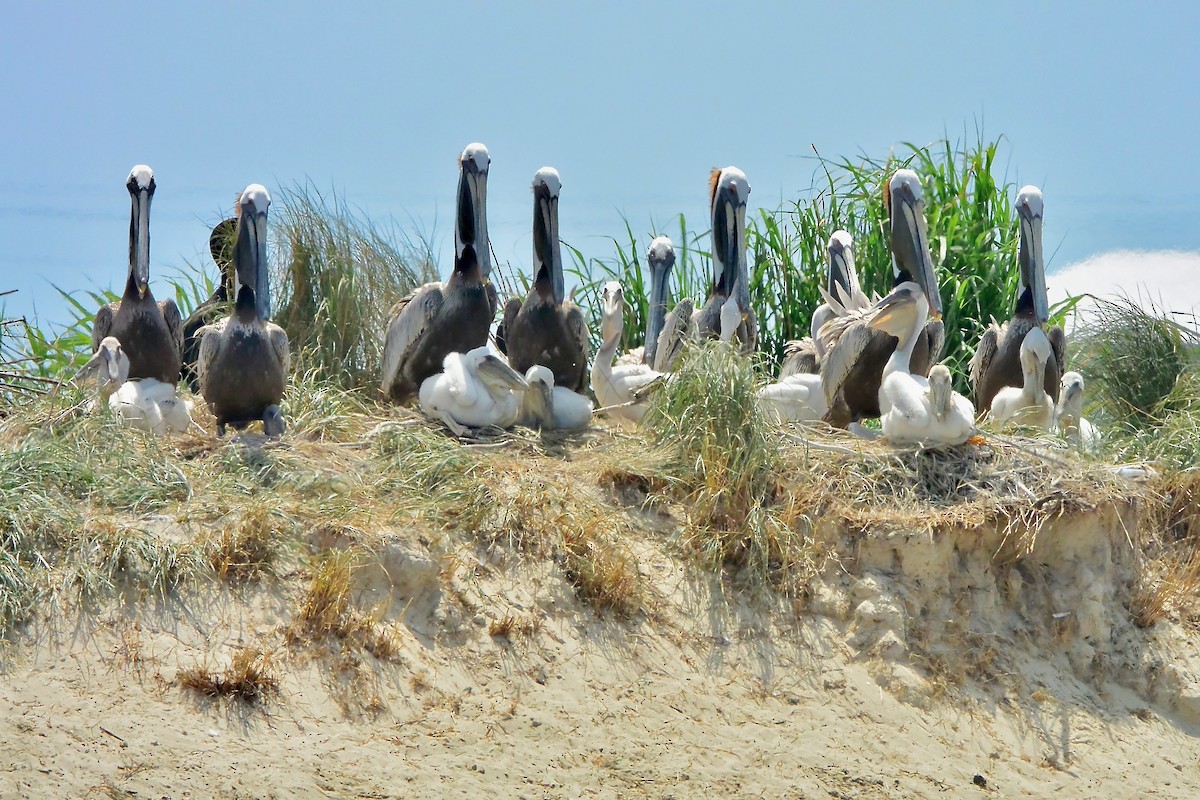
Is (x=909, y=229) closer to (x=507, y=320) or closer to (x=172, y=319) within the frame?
(x=507, y=320)

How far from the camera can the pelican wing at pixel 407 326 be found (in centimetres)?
1027

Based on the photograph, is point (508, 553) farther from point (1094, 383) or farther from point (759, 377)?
point (1094, 383)

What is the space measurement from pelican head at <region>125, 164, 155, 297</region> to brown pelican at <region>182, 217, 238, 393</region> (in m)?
0.84

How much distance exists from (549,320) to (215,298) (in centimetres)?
273

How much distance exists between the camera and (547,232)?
1075 centimetres

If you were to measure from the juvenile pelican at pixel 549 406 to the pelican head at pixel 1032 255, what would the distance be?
2875 mm

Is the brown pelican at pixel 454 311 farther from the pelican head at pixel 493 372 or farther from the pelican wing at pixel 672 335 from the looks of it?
the pelican wing at pixel 672 335

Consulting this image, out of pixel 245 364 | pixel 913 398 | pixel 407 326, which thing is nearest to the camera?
pixel 913 398

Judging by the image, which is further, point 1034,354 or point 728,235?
point 728,235

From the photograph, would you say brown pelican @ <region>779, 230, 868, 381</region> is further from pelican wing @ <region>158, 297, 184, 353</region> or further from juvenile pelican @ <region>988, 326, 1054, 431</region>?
pelican wing @ <region>158, 297, 184, 353</region>

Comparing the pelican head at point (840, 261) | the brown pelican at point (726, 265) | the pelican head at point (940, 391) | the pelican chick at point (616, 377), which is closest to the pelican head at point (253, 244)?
the pelican chick at point (616, 377)

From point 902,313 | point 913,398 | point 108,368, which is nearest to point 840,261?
point 902,313

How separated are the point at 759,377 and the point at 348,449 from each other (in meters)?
2.30

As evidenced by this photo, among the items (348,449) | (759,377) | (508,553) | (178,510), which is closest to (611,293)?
(759,377)
